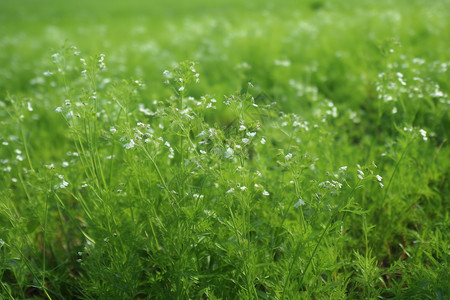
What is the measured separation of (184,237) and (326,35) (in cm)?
734

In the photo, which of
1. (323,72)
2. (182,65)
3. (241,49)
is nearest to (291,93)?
(323,72)

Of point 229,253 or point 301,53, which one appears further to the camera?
point 301,53

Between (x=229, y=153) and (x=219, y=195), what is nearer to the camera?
(x=229, y=153)

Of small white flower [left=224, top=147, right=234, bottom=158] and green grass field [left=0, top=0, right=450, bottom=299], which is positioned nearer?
small white flower [left=224, top=147, right=234, bottom=158]

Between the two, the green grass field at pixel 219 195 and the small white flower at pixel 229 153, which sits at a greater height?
the small white flower at pixel 229 153

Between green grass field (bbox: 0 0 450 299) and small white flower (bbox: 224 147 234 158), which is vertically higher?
small white flower (bbox: 224 147 234 158)

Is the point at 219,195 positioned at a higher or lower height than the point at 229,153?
lower

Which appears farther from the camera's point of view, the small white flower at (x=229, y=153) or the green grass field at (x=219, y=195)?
the green grass field at (x=219, y=195)

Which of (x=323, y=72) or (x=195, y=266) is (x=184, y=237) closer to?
(x=195, y=266)

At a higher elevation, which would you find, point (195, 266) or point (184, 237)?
point (184, 237)

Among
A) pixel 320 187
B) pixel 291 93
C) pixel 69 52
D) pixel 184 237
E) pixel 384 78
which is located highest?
pixel 69 52

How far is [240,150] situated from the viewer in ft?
7.59

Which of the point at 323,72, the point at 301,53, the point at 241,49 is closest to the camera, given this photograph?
the point at 323,72

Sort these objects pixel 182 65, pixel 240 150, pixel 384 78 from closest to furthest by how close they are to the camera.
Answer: pixel 240 150, pixel 182 65, pixel 384 78
